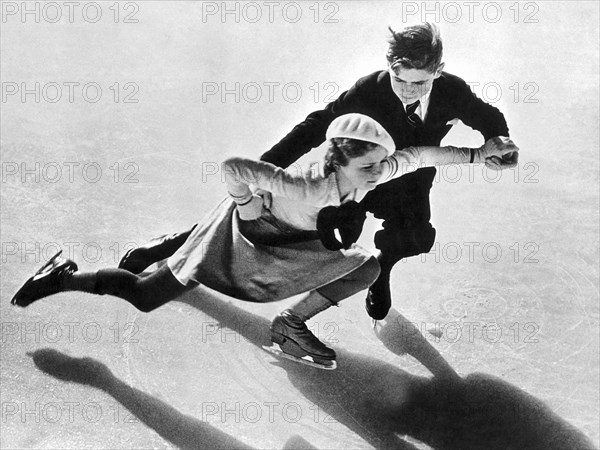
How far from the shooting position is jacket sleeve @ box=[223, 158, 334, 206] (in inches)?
145

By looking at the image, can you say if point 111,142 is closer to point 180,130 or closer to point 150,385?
point 180,130

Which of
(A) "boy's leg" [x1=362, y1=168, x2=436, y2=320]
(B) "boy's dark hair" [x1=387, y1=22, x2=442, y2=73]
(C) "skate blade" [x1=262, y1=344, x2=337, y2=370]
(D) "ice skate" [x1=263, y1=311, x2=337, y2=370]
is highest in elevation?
(B) "boy's dark hair" [x1=387, y1=22, x2=442, y2=73]

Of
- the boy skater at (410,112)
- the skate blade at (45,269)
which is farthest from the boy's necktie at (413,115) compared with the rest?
the skate blade at (45,269)

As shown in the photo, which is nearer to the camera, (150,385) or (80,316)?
(150,385)

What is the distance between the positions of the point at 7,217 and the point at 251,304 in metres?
1.45

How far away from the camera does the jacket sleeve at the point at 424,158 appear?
386cm

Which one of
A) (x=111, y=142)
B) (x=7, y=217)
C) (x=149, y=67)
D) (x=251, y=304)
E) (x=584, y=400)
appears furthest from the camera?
(x=149, y=67)

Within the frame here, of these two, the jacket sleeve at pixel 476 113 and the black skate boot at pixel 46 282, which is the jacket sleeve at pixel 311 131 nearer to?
the jacket sleeve at pixel 476 113

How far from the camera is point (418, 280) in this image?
189 inches

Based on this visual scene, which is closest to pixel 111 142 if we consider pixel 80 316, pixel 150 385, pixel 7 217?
pixel 7 217

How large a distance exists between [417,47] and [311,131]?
1.90 feet

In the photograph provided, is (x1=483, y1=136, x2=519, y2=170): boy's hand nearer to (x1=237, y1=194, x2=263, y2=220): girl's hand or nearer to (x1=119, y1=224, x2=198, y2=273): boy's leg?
(x1=237, y1=194, x2=263, y2=220): girl's hand

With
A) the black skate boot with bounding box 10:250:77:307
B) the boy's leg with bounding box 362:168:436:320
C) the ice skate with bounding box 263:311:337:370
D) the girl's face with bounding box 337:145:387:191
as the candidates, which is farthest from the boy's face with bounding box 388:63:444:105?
the black skate boot with bounding box 10:250:77:307

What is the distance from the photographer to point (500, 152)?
13.1 feet
